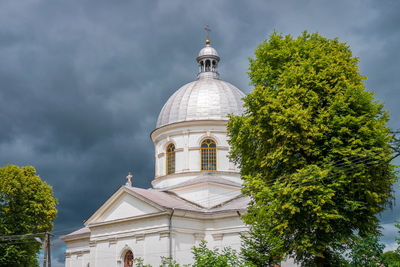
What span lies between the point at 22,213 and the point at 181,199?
41.6 feet

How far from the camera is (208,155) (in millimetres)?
33719

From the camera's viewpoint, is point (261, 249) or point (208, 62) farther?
point (208, 62)

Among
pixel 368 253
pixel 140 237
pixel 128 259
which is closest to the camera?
pixel 368 253

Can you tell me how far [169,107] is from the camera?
36.9 meters

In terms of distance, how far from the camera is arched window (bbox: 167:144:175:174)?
34.6 m

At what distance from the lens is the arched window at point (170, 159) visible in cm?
3462

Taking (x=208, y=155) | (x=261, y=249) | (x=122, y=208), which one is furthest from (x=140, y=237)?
(x=261, y=249)

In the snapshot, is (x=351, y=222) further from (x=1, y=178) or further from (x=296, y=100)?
(x=1, y=178)

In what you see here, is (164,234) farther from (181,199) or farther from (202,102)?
(202,102)

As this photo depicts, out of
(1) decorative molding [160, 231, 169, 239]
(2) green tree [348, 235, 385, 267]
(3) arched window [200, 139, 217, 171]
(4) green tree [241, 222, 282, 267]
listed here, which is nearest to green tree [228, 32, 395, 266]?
(4) green tree [241, 222, 282, 267]

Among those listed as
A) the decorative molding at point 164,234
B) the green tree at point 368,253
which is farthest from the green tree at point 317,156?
the decorative molding at point 164,234

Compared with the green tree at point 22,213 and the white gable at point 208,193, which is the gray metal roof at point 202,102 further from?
the green tree at point 22,213

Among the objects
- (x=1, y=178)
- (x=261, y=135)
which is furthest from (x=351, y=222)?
(x=1, y=178)

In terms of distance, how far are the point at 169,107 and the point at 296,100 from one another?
746 inches
